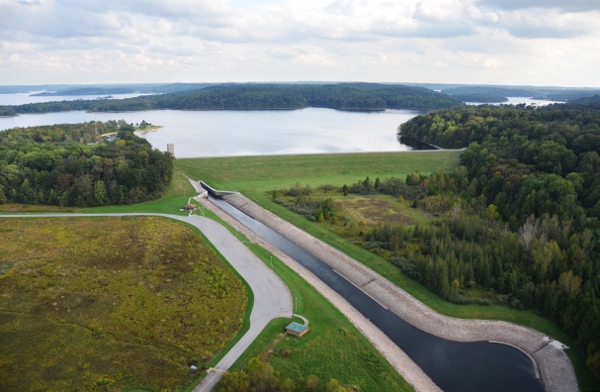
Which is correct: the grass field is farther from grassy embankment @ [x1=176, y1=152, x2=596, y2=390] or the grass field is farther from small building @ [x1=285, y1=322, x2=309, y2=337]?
grassy embankment @ [x1=176, y1=152, x2=596, y2=390]

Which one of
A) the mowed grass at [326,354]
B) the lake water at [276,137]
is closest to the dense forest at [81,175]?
the lake water at [276,137]

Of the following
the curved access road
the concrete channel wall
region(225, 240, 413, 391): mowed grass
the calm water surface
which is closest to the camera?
region(225, 240, 413, 391): mowed grass

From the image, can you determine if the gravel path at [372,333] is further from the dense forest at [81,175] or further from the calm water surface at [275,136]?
the calm water surface at [275,136]

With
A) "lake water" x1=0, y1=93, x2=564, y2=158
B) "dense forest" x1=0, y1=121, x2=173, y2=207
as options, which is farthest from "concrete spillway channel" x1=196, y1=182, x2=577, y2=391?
"lake water" x1=0, y1=93, x2=564, y2=158

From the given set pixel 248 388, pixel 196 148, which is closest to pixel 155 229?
pixel 248 388

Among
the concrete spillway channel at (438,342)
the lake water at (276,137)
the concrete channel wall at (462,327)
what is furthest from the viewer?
the lake water at (276,137)

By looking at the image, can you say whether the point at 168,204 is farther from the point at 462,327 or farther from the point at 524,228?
the point at 524,228
